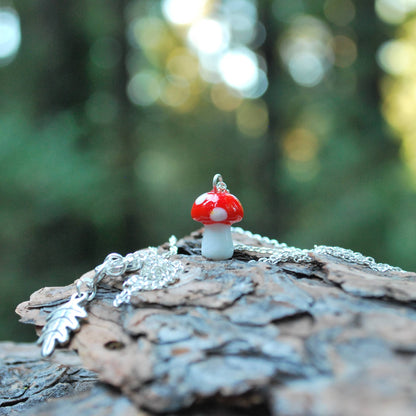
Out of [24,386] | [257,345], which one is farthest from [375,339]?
[24,386]

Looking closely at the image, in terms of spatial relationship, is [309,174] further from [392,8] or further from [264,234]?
[392,8]

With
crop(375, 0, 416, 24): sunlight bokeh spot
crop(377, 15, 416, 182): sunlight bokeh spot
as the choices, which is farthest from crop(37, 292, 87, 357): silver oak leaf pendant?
crop(375, 0, 416, 24): sunlight bokeh spot

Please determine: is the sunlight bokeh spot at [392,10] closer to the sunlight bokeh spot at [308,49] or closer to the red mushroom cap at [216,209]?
the sunlight bokeh spot at [308,49]

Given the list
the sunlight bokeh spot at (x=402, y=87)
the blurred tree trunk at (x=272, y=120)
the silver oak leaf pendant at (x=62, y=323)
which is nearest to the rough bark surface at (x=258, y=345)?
the silver oak leaf pendant at (x=62, y=323)

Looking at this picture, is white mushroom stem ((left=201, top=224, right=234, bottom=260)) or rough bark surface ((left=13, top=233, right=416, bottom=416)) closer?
rough bark surface ((left=13, top=233, right=416, bottom=416))

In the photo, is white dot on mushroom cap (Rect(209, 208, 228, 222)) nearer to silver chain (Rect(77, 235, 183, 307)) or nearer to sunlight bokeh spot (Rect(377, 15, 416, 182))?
silver chain (Rect(77, 235, 183, 307))

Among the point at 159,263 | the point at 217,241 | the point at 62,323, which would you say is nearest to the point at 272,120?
the point at 217,241

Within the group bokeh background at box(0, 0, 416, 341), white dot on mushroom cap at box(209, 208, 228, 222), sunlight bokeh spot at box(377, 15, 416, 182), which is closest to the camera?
white dot on mushroom cap at box(209, 208, 228, 222)
